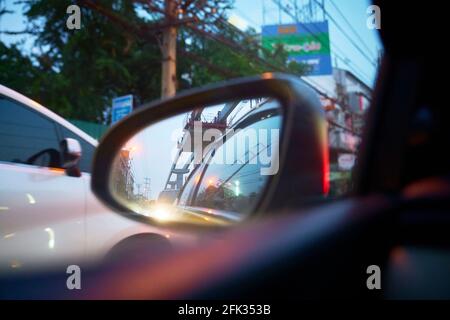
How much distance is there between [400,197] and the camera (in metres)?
0.86

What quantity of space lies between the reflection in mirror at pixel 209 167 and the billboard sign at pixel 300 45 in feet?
17.0

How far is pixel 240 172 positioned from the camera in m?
1.28

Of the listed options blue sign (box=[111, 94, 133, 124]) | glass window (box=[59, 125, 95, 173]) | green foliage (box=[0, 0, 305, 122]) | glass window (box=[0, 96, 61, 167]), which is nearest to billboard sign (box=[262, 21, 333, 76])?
green foliage (box=[0, 0, 305, 122])

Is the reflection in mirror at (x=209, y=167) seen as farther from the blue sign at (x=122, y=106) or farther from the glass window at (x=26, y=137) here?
the blue sign at (x=122, y=106)

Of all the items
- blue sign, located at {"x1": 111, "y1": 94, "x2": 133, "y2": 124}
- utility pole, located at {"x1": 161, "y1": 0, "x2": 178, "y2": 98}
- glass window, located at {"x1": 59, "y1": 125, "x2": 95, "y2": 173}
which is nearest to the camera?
glass window, located at {"x1": 59, "y1": 125, "x2": 95, "y2": 173}

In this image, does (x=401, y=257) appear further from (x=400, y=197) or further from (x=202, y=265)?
(x=202, y=265)

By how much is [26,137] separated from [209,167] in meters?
1.56

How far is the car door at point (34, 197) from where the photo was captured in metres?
2.17

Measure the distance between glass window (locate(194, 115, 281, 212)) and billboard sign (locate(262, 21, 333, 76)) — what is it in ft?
17.2

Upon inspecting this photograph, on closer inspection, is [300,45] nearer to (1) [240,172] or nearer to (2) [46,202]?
(2) [46,202]

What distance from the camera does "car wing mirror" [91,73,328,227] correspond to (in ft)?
3.12

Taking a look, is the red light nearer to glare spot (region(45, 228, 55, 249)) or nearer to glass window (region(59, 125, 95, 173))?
glare spot (region(45, 228, 55, 249))

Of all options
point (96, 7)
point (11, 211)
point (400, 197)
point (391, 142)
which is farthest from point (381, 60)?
→ point (96, 7)

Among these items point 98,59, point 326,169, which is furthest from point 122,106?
point 326,169
